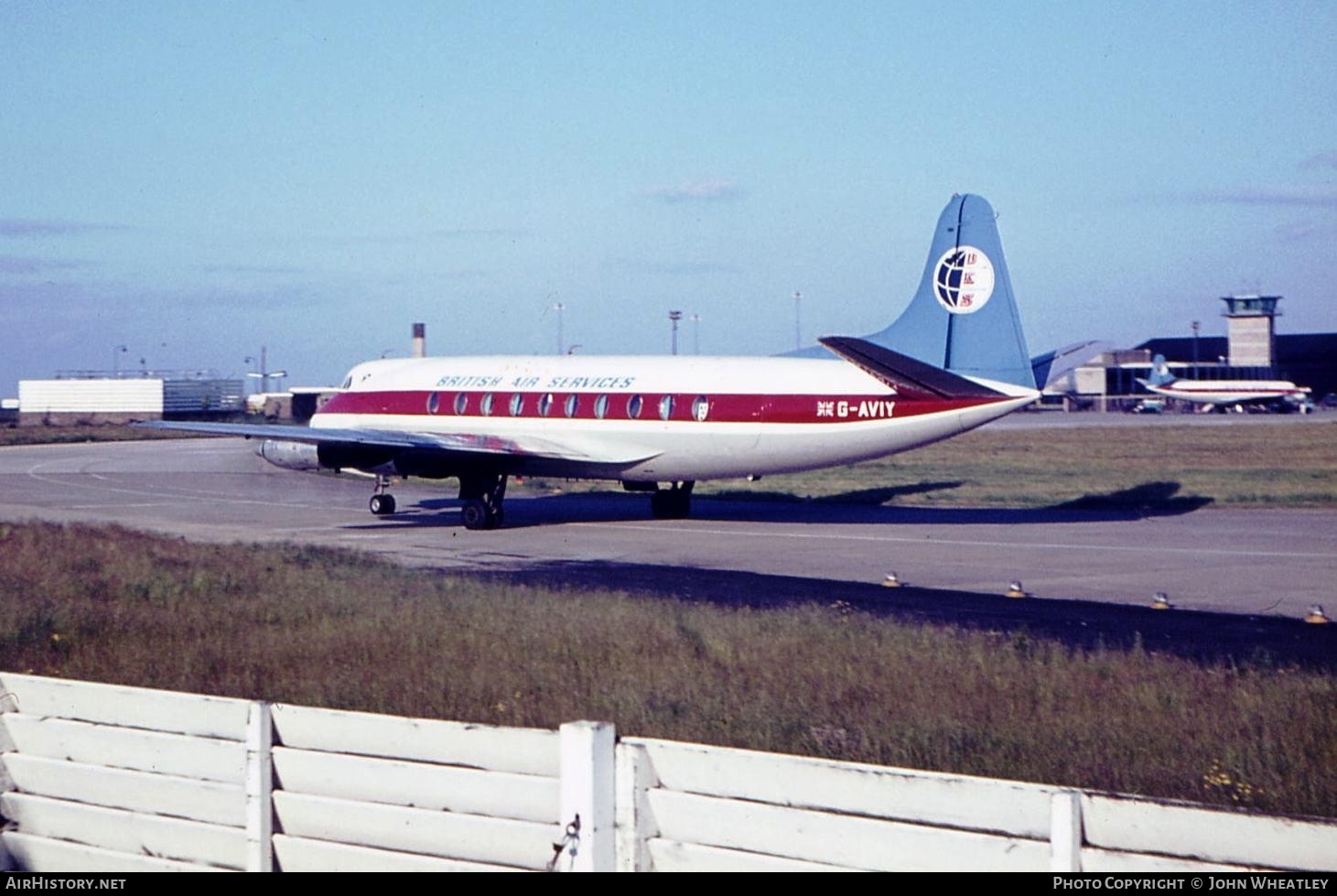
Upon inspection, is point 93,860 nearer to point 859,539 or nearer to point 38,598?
point 38,598

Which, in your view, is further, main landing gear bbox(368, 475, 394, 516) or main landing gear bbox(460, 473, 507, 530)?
main landing gear bbox(368, 475, 394, 516)

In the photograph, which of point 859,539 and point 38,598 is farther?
point 859,539

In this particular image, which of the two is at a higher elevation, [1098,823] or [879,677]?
[1098,823]

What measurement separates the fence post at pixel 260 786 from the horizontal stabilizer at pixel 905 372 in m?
21.6

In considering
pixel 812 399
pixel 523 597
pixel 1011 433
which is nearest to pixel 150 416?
pixel 1011 433

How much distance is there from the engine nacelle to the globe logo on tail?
14.4m

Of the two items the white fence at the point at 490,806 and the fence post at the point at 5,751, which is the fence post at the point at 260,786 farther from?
the fence post at the point at 5,751

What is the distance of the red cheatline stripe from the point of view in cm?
2769

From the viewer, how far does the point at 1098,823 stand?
17.8 ft

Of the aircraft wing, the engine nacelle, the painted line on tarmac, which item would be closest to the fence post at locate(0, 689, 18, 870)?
the painted line on tarmac

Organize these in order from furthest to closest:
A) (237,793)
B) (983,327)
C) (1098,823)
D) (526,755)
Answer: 1. (983,327)
2. (237,793)
3. (526,755)
4. (1098,823)

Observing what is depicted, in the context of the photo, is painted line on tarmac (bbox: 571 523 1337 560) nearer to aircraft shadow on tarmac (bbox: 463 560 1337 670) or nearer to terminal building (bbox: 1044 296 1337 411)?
aircraft shadow on tarmac (bbox: 463 560 1337 670)

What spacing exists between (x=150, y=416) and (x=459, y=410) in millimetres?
82608

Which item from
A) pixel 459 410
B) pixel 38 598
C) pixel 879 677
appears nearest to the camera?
pixel 879 677
